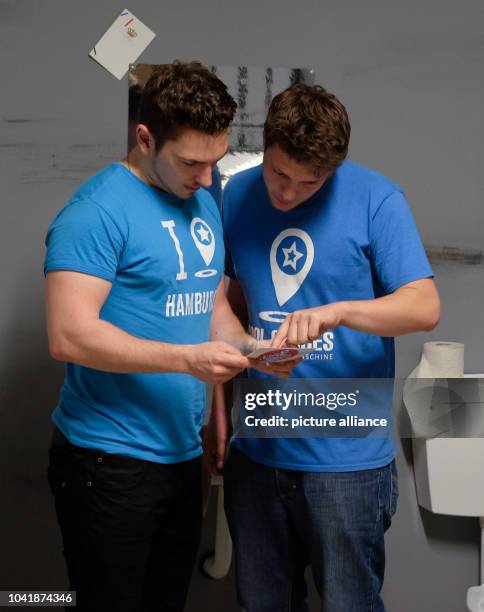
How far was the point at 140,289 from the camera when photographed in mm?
1338

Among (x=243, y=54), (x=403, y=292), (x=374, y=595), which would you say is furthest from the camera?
(x=243, y=54)

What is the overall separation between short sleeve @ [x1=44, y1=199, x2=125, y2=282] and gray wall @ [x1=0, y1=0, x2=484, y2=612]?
2.67ft

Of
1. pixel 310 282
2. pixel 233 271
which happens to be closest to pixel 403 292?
pixel 310 282

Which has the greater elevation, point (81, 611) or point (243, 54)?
point (243, 54)

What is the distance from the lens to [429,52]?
2.09 m

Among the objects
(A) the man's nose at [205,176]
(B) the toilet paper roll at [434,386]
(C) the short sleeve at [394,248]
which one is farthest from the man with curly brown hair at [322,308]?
(B) the toilet paper roll at [434,386]

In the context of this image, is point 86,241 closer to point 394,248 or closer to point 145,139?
point 145,139

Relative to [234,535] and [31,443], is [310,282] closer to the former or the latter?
[234,535]

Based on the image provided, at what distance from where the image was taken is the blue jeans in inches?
54.4

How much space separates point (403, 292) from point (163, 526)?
0.64m

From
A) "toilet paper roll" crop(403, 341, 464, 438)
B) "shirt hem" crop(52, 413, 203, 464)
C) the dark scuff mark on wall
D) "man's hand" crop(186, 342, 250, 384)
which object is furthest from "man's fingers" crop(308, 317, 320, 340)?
the dark scuff mark on wall

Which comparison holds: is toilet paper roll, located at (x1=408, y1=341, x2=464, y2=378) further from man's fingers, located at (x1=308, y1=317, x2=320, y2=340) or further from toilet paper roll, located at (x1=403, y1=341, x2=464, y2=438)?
man's fingers, located at (x1=308, y1=317, x2=320, y2=340)

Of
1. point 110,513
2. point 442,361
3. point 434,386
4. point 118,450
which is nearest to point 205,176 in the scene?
point 118,450

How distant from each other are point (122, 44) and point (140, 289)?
0.93 metres
